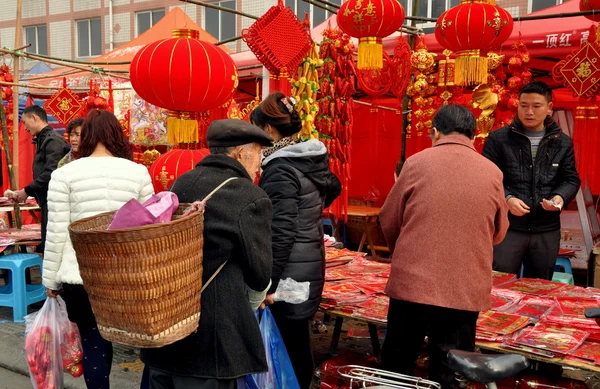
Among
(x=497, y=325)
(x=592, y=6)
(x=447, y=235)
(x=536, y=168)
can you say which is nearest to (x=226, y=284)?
(x=447, y=235)

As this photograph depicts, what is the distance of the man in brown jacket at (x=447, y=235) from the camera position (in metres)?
2.49

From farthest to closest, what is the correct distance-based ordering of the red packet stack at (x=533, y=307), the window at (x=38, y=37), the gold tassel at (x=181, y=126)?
the window at (x=38, y=37), the gold tassel at (x=181, y=126), the red packet stack at (x=533, y=307)

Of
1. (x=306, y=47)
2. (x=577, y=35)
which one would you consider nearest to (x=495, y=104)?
(x=577, y=35)

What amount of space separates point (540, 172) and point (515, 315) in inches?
50.5

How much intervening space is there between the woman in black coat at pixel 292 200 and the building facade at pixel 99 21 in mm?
12108

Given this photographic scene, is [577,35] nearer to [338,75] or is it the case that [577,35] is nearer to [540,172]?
[540,172]

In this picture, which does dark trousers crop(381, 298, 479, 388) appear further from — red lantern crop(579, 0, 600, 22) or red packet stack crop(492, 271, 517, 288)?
red lantern crop(579, 0, 600, 22)

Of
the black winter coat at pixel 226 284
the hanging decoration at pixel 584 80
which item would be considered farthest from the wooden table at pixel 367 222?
the black winter coat at pixel 226 284

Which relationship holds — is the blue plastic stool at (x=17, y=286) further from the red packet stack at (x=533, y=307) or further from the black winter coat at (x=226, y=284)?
the red packet stack at (x=533, y=307)

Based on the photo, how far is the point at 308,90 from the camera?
415 centimetres

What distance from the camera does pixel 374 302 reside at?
3.39 metres

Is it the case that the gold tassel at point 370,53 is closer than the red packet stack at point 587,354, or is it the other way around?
the red packet stack at point 587,354

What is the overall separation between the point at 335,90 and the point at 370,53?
626 millimetres

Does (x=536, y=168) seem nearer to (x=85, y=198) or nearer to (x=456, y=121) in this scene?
(x=456, y=121)
